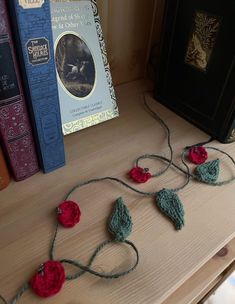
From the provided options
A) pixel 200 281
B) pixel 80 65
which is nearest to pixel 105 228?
pixel 200 281

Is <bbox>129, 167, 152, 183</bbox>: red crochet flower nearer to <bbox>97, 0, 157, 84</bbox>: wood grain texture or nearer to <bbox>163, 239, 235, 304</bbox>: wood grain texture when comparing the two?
<bbox>163, 239, 235, 304</bbox>: wood grain texture

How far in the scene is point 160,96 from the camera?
0.71 meters

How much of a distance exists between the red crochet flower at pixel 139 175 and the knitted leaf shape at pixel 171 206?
0.04 m

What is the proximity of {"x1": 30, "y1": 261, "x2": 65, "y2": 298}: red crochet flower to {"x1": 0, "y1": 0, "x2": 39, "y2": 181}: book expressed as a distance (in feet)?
0.56

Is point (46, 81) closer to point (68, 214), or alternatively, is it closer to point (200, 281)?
point (68, 214)

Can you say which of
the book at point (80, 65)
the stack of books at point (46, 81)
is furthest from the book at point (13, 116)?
the book at point (80, 65)

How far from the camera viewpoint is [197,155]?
55 cm

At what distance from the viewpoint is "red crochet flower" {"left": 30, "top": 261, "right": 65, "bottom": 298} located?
0.34 m

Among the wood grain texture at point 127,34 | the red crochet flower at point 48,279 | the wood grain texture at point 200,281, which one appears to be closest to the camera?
the red crochet flower at point 48,279

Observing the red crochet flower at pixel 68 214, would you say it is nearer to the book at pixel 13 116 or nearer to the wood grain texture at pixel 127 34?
the book at pixel 13 116

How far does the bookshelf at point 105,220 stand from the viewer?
365 millimetres

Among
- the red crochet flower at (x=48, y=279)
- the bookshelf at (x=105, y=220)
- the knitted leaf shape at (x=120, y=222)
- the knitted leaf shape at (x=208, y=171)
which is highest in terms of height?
the red crochet flower at (x=48, y=279)

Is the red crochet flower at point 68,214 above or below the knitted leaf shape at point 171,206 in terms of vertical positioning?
above

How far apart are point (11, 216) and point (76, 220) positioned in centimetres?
10
